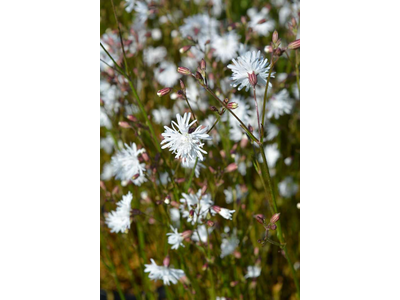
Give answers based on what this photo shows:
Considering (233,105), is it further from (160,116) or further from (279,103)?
(160,116)

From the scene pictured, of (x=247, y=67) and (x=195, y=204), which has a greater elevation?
(x=247, y=67)

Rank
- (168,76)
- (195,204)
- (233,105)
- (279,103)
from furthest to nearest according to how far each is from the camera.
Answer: (168,76)
(279,103)
(195,204)
(233,105)

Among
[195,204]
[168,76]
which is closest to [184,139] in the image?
[195,204]

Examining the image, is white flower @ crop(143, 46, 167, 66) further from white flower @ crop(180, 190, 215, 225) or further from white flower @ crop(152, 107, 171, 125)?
white flower @ crop(180, 190, 215, 225)

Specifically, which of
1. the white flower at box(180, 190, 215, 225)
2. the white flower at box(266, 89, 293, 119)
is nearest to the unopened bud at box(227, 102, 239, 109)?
the white flower at box(180, 190, 215, 225)

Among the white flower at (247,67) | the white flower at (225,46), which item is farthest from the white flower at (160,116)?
the white flower at (247,67)
